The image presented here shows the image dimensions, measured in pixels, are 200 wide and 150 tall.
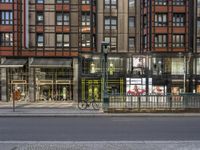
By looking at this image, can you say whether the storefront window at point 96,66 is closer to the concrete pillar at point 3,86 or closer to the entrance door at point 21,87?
the entrance door at point 21,87

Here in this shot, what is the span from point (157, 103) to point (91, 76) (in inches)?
671

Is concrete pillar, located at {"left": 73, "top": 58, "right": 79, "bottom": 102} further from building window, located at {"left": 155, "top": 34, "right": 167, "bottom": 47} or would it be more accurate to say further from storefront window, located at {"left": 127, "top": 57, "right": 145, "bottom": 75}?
building window, located at {"left": 155, "top": 34, "right": 167, "bottom": 47}

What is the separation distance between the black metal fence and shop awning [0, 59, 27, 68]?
1810 centimetres

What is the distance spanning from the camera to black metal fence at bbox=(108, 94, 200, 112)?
24.7 metres

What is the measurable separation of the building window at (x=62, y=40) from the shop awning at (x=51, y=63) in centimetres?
177

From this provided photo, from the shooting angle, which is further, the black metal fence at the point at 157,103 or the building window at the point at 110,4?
the building window at the point at 110,4

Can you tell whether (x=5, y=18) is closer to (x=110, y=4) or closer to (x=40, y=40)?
(x=40, y=40)

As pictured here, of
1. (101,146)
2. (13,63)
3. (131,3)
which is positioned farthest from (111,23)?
(101,146)

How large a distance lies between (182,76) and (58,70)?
14.8 meters

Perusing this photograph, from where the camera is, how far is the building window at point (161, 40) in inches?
1725

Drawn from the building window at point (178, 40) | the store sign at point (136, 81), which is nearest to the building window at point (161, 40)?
the building window at point (178, 40)

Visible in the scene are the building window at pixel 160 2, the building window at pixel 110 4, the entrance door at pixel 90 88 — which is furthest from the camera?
the building window at pixel 110 4

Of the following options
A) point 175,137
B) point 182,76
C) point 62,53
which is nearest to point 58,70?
point 62,53

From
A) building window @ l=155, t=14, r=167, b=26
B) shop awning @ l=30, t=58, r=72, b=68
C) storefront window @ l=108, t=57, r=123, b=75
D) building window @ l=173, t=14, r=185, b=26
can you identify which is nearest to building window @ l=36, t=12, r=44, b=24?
shop awning @ l=30, t=58, r=72, b=68
